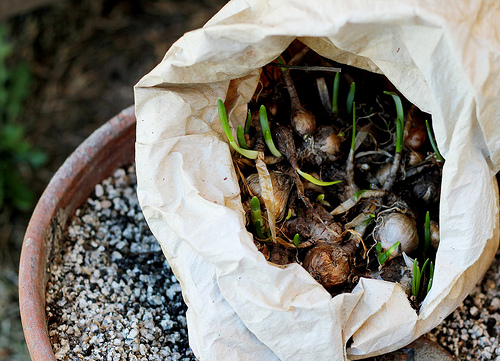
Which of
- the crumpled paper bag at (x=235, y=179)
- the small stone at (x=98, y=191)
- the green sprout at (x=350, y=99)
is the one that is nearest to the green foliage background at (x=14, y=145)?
the small stone at (x=98, y=191)

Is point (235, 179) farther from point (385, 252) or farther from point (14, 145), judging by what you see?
point (14, 145)

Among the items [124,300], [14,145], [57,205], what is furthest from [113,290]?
[14,145]

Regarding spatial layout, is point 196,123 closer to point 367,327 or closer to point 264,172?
point 264,172

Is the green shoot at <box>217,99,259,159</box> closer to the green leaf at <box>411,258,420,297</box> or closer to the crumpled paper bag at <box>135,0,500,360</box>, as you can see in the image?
the crumpled paper bag at <box>135,0,500,360</box>

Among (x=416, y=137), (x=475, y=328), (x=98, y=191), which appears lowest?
(x=475, y=328)

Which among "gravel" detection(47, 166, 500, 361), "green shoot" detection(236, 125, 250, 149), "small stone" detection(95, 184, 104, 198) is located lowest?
"gravel" detection(47, 166, 500, 361)

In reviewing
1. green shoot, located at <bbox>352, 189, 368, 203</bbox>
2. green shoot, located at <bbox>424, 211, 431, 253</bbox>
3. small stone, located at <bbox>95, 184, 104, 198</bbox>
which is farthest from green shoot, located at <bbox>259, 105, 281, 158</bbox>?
small stone, located at <bbox>95, 184, 104, 198</bbox>
